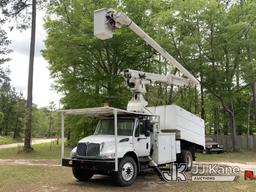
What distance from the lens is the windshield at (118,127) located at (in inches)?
416

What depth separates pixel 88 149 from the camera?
32.1ft

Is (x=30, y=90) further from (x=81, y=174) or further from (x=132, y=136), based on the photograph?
(x=132, y=136)

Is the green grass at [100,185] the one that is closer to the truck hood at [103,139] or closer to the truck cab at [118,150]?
the truck cab at [118,150]

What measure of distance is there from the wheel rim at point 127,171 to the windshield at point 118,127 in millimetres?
1066

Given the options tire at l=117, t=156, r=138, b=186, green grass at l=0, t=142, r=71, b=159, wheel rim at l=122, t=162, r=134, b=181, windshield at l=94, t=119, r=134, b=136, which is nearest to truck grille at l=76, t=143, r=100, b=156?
tire at l=117, t=156, r=138, b=186

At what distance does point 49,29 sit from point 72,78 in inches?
163

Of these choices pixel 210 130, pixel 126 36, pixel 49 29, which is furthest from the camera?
pixel 210 130

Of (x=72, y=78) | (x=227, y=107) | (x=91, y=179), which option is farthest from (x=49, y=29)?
(x=91, y=179)

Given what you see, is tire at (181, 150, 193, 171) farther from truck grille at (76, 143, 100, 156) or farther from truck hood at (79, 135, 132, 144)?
truck grille at (76, 143, 100, 156)

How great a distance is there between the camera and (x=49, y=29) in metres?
24.8

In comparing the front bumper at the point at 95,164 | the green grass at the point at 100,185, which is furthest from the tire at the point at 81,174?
the front bumper at the point at 95,164

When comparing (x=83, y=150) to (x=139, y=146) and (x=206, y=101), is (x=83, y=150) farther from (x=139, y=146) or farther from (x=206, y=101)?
(x=206, y=101)

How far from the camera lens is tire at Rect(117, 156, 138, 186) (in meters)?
9.47

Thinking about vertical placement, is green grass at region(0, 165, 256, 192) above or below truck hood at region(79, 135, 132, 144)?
below
